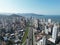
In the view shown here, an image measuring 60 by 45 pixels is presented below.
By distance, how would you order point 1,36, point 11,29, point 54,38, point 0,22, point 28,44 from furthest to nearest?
point 0,22 < point 11,29 < point 1,36 < point 54,38 < point 28,44

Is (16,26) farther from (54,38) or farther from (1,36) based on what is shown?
(54,38)

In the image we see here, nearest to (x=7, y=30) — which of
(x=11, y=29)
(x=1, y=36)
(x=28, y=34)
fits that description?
(x=11, y=29)

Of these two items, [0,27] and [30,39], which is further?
[0,27]

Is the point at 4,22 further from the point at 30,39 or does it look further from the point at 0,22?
the point at 30,39

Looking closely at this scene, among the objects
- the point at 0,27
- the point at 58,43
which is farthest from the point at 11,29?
the point at 58,43

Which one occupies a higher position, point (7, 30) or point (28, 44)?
point (28, 44)

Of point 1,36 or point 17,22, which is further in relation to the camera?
point 17,22

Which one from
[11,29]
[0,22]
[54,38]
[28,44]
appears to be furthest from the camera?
[0,22]

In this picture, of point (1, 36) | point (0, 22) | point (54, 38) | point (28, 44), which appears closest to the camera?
point (28, 44)

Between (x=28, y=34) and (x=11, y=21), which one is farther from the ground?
(x=28, y=34)

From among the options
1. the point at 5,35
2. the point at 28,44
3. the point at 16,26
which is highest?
the point at 28,44
